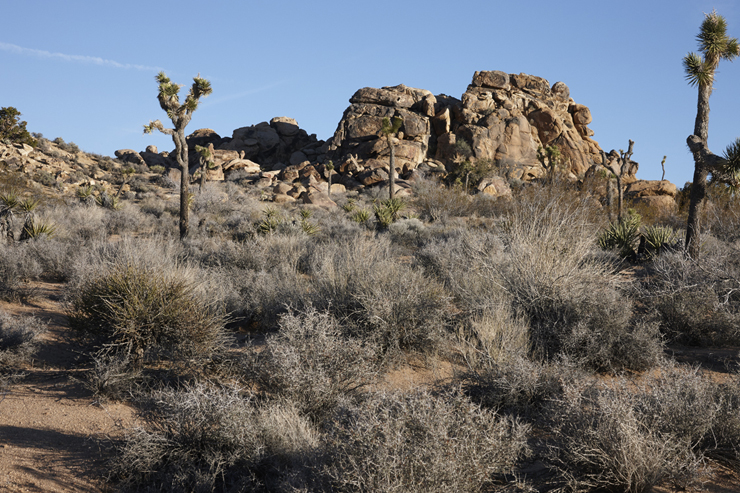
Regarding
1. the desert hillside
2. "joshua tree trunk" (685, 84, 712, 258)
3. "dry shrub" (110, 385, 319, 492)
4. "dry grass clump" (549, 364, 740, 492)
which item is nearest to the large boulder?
the desert hillside

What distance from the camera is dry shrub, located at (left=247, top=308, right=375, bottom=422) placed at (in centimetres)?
511

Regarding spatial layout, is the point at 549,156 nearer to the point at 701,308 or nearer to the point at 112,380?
the point at 701,308

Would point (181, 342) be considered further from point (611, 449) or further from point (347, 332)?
point (611, 449)

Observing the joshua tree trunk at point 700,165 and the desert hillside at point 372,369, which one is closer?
the desert hillside at point 372,369

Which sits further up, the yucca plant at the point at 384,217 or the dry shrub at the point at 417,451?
the yucca plant at the point at 384,217

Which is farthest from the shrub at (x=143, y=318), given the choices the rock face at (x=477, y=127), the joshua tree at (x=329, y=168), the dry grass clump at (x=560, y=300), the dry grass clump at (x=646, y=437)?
the rock face at (x=477, y=127)

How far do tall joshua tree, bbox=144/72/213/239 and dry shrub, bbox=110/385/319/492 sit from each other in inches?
554

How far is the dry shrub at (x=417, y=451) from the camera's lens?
3.22m

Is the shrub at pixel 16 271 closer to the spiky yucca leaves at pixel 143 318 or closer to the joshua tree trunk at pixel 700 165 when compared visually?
the spiky yucca leaves at pixel 143 318

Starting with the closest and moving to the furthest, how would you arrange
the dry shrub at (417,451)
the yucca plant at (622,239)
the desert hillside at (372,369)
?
the dry shrub at (417,451) → the desert hillside at (372,369) → the yucca plant at (622,239)

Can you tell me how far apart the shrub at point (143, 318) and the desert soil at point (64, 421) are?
0.60 meters

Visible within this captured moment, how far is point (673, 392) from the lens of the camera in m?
4.45

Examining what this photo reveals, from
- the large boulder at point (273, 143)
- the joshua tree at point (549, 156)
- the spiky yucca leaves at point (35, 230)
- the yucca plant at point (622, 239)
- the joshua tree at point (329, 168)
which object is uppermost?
the large boulder at point (273, 143)

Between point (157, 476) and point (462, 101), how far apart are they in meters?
52.0
